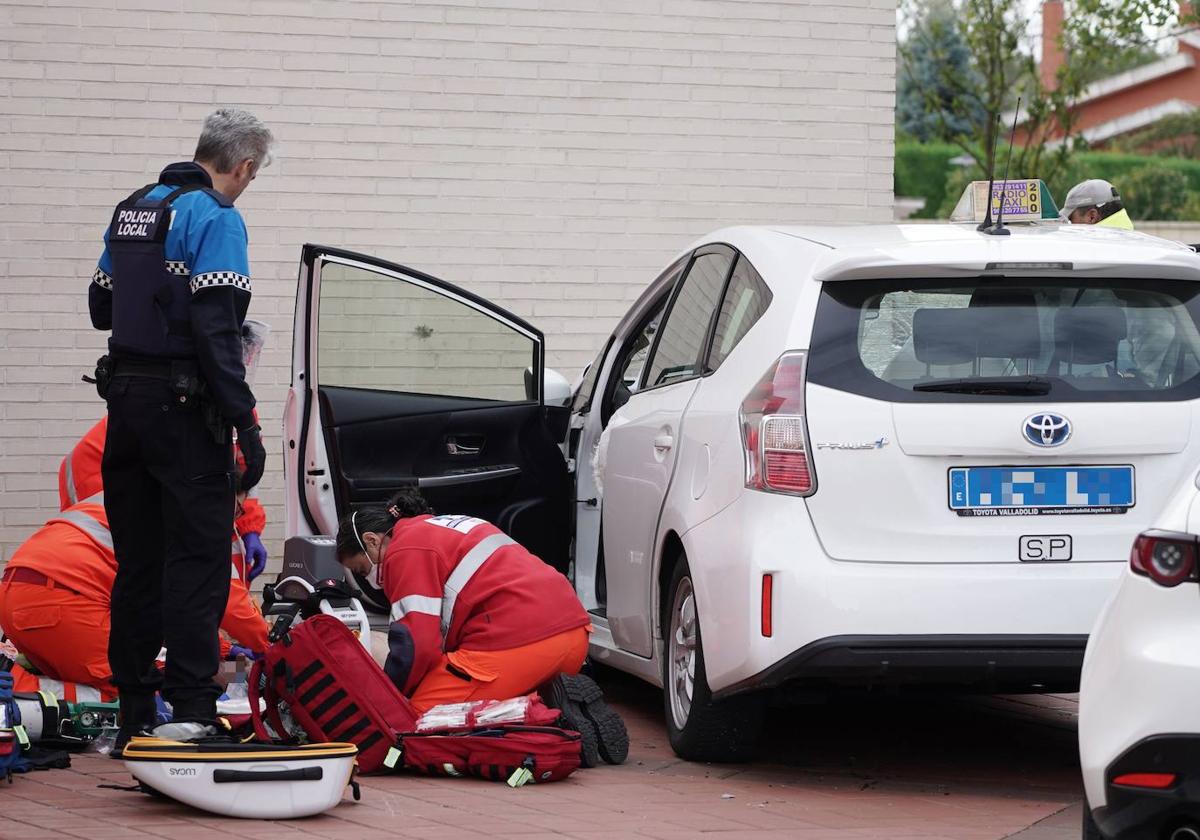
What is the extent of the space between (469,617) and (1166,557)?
2680mm

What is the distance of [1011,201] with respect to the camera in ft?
21.0

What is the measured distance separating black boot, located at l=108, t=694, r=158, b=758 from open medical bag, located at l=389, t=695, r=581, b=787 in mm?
830

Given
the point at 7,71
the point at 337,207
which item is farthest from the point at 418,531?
the point at 7,71

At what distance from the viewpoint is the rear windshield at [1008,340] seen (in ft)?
16.6

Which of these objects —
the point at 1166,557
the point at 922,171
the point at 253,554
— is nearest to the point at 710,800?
the point at 1166,557

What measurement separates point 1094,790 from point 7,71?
7550mm

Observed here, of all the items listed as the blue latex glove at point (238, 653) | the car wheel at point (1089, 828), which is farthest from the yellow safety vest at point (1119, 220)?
the car wheel at point (1089, 828)

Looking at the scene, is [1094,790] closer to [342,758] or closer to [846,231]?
[342,758]

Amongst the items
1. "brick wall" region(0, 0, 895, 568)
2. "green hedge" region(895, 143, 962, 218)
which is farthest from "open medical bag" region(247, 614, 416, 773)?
"green hedge" region(895, 143, 962, 218)

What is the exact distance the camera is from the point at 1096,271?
17.0 ft

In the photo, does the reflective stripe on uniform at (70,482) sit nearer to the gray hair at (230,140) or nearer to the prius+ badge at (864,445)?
the gray hair at (230,140)

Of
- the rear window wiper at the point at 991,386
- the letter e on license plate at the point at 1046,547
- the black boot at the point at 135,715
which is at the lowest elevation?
the black boot at the point at 135,715

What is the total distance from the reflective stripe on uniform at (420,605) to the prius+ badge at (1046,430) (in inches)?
74.8

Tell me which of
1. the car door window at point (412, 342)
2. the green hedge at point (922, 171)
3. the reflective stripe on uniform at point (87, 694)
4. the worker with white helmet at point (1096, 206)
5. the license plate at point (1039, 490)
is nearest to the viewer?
the license plate at point (1039, 490)
